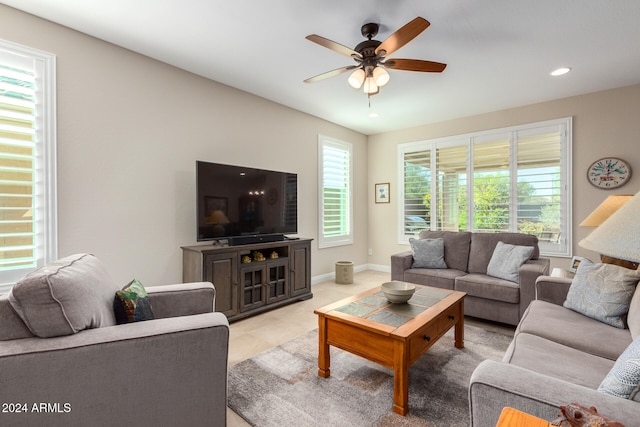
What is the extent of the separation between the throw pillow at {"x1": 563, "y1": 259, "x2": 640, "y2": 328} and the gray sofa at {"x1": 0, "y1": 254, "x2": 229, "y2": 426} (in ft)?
7.65

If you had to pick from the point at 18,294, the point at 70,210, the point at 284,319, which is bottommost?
the point at 284,319

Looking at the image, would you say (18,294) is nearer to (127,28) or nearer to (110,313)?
(110,313)

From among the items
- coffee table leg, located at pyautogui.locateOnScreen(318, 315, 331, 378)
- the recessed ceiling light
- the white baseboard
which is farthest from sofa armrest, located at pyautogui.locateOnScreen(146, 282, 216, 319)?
the recessed ceiling light

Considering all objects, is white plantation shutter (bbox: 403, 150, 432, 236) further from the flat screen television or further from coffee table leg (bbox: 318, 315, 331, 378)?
coffee table leg (bbox: 318, 315, 331, 378)

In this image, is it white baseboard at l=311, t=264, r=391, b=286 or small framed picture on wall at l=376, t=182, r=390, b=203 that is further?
small framed picture on wall at l=376, t=182, r=390, b=203

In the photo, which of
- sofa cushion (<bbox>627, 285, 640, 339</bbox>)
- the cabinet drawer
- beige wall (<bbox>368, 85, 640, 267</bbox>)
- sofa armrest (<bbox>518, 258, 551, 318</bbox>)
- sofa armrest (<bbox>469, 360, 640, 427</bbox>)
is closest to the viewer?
sofa armrest (<bbox>469, 360, 640, 427</bbox>)

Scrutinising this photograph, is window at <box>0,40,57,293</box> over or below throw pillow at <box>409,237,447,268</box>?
over

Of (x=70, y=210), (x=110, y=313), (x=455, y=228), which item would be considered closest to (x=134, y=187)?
(x=70, y=210)

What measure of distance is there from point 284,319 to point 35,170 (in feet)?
8.36

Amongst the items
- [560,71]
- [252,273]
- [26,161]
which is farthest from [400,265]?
[26,161]

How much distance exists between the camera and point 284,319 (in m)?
3.28

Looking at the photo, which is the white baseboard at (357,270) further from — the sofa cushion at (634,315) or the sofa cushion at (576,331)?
the sofa cushion at (634,315)

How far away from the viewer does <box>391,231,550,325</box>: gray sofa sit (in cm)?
292

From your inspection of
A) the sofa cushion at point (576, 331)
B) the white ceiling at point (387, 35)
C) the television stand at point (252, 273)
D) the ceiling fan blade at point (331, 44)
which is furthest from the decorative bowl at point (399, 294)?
the white ceiling at point (387, 35)
